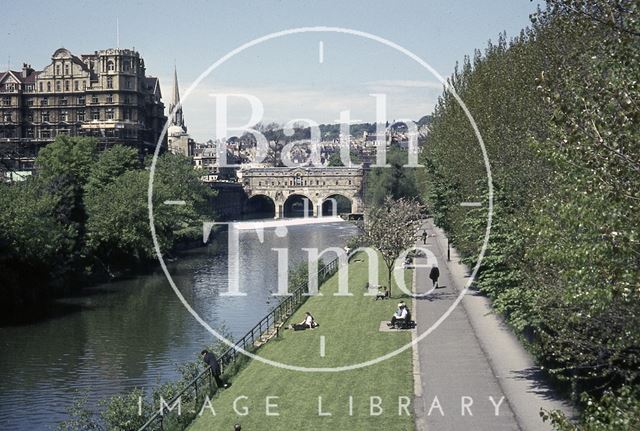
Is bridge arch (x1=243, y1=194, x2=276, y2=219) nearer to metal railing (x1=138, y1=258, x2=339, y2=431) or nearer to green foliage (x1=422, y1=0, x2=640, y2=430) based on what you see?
metal railing (x1=138, y1=258, x2=339, y2=431)

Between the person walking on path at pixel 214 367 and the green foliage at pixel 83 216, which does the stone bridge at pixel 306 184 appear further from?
→ the person walking on path at pixel 214 367

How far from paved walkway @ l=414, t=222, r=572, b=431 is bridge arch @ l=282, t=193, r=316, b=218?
115091mm

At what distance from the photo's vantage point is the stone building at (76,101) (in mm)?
118688

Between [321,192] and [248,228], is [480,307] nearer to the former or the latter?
[248,228]

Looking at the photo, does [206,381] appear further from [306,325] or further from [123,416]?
[306,325]

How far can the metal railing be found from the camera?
2272 cm

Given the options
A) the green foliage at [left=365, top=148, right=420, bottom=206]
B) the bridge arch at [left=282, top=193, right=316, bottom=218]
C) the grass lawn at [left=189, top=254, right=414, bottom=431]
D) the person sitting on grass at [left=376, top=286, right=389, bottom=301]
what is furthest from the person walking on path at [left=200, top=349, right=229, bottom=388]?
the bridge arch at [left=282, top=193, right=316, bottom=218]

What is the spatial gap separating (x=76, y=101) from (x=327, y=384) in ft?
333

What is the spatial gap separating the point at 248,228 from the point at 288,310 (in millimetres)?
77275

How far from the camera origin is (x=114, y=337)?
4128cm

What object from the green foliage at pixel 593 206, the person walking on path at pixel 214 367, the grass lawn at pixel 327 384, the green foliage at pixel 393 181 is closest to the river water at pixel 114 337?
the person walking on path at pixel 214 367

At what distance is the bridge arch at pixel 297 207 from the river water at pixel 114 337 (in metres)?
85.5

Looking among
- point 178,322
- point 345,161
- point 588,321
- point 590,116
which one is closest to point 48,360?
point 178,322

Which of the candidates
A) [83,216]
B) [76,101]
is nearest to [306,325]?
[83,216]
